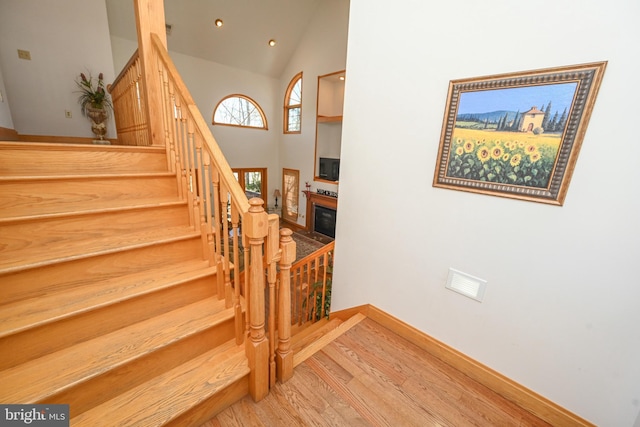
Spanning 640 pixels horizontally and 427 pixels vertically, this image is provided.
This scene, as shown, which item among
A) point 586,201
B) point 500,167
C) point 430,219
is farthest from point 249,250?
point 586,201

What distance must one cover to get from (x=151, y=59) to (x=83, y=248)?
1.59 meters

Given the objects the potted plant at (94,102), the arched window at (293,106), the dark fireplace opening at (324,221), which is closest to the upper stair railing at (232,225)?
the potted plant at (94,102)

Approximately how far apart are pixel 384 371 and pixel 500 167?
4.60 ft

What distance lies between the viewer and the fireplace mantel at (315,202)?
22.0 ft

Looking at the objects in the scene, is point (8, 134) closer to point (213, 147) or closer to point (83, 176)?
point (83, 176)

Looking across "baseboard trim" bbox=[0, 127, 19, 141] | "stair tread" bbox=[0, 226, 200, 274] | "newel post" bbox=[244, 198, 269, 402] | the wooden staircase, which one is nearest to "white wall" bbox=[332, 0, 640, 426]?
"newel post" bbox=[244, 198, 269, 402]

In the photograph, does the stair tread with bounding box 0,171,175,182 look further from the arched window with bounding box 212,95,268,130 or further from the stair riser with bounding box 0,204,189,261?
the arched window with bounding box 212,95,268,130

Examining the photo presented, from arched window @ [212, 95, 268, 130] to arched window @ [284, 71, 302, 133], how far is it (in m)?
0.71

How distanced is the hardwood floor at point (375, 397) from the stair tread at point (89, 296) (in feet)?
2.55

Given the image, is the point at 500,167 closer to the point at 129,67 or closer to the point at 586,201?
the point at 586,201

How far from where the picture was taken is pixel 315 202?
285 inches

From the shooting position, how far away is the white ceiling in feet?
16.9

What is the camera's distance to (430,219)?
1.66 meters

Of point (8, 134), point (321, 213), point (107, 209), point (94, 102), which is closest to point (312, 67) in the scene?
point (321, 213)
